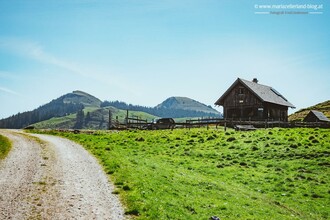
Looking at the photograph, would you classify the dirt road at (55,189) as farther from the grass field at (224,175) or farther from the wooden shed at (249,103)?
the wooden shed at (249,103)

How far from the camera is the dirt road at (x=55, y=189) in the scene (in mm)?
11383

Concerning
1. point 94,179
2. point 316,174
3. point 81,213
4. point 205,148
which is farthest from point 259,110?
point 81,213

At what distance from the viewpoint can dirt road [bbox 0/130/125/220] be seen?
11383mm

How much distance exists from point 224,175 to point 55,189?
508 inches

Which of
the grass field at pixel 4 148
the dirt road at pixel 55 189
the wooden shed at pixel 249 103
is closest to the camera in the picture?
the dirt road at pixel 55 189

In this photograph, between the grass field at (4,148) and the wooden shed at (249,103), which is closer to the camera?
the grass field at (4,148)

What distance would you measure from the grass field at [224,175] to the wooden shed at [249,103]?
27065 mm

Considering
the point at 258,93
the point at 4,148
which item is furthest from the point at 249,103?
the point at 4,148

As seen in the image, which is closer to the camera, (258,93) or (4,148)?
(4,148)

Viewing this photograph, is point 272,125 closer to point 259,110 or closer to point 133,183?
point 259,110

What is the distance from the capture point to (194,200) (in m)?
14.4

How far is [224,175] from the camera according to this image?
864 inches

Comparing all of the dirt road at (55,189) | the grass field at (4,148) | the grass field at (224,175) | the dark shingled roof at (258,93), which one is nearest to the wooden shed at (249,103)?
the dark shingled roof at (258,93)

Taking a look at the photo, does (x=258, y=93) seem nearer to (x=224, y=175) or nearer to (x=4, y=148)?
(x=224, y=175)
